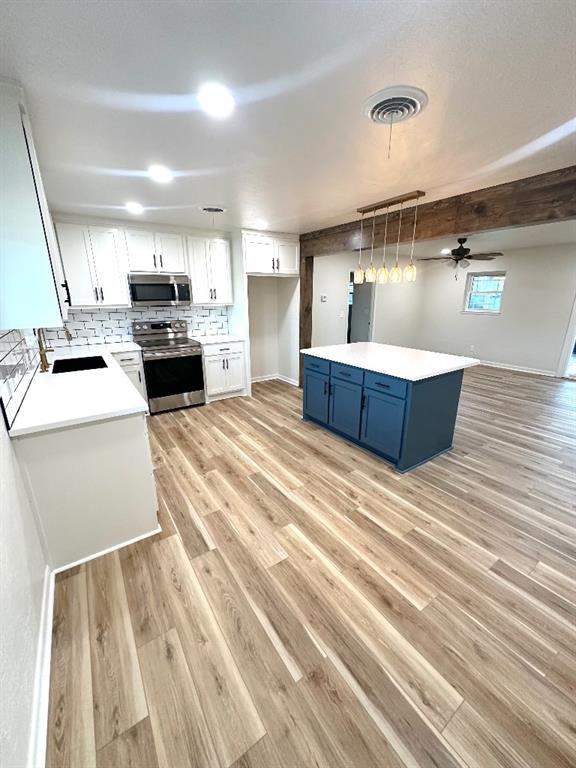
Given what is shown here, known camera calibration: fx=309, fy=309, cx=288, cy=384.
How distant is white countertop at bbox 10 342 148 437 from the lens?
1.65m

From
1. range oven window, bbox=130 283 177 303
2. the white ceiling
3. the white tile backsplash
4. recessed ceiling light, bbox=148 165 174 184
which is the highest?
the white ceiling

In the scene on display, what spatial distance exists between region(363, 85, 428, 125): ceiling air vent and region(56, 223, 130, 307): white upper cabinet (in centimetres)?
339

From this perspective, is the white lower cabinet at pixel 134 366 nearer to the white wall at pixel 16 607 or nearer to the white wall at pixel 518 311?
the white wall at pixel 16 607

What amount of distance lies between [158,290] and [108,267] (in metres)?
0.60

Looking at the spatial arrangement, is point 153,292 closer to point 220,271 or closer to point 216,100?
point 220,271

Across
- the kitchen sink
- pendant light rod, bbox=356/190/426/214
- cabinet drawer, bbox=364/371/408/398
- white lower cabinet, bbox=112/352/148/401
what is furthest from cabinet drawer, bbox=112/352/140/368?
pendant light rod, bbox=356/190/426/214

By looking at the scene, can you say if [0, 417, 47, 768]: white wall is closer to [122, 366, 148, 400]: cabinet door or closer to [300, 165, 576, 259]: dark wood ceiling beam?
[122, 366, 148, 400]: cabinet door

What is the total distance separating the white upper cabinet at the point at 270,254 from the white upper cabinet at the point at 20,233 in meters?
3.15

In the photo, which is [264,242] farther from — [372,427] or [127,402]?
[127,402]

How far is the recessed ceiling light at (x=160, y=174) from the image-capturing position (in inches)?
88.4

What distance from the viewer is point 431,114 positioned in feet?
5.19

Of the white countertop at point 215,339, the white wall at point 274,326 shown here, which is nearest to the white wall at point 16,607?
the white countertop at point 215,339

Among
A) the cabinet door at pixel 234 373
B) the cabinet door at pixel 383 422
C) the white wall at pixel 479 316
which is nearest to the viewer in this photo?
the cabinet door at pixel 383 422

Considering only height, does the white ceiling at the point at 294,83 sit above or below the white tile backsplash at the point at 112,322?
above
